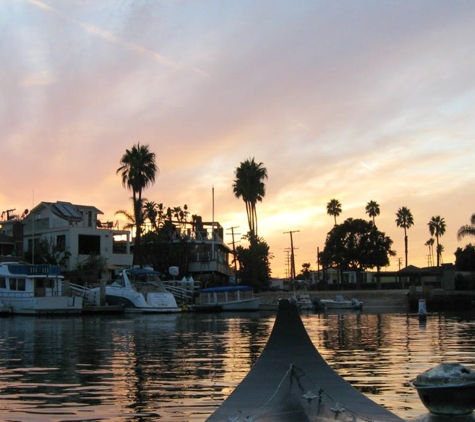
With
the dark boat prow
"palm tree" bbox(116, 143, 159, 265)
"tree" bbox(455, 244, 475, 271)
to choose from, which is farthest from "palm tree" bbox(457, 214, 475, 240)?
the dark boat prow

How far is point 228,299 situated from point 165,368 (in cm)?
4676

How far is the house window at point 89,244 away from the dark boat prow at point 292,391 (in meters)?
66.4

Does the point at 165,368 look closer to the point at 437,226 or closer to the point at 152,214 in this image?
the point at 152,214

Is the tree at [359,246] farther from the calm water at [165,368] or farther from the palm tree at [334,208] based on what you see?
the calm water at [165,368]

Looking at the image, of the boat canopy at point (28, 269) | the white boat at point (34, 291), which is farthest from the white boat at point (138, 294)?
the boat canopy at point (28, 269)

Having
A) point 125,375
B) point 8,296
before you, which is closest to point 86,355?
point 125,375

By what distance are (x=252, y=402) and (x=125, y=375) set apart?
7.43m

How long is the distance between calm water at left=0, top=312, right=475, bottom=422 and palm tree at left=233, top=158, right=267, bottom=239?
52161 millimetres

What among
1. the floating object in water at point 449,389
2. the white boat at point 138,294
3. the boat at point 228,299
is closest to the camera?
the floating object in water at point 449,389

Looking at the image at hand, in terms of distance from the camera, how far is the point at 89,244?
248 ft

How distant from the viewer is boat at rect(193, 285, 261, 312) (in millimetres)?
61812

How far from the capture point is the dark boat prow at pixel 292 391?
8492mm

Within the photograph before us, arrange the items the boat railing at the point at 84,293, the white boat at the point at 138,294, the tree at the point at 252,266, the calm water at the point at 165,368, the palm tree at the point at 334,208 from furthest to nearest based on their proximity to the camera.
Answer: the palm tree at the point at 334,208, the tree at the point at 252,266, the boat railing at the point at 84,293, the white boat at the point at 138,294, the calm water at the point at 165,368

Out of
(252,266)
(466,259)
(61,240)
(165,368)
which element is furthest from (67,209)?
(165,368)
